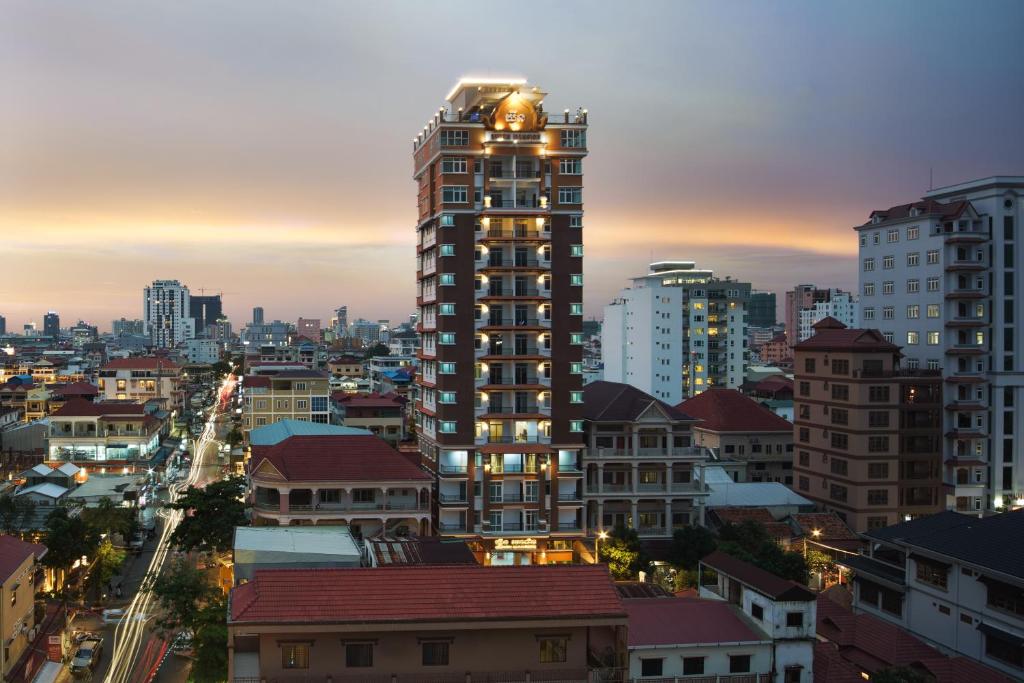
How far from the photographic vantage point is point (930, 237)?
5422 centimetres

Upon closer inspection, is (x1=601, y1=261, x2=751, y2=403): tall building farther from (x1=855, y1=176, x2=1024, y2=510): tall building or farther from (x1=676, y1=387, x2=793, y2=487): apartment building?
(x1=855, y1=176, x2=1024, y2=510): tall building

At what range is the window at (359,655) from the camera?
22.9m

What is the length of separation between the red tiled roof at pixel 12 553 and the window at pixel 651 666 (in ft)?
68.1

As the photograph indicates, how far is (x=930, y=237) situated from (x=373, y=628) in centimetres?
4528

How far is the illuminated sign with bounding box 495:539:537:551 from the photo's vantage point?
4562 cm

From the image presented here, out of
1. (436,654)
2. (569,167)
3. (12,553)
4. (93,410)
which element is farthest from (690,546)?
(93,410)

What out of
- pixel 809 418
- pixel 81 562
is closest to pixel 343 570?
pixel 81 562

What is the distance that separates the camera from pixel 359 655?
75.4 feet

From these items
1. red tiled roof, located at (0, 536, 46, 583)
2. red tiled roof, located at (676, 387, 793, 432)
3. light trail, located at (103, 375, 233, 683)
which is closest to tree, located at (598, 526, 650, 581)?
red tiled roof, located at (676, 387, 793, 432)

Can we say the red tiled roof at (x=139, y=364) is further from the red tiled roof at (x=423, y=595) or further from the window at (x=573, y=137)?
the red tiled roof at (x=423, y=595)

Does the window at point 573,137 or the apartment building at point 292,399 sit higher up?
the window at point 573,137

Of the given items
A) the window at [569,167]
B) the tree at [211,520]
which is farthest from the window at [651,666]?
the window at [569,167]

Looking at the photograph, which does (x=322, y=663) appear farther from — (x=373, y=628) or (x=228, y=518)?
(x=228, y=518)

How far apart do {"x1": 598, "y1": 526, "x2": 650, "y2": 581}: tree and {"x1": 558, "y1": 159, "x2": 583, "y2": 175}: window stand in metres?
18.9
